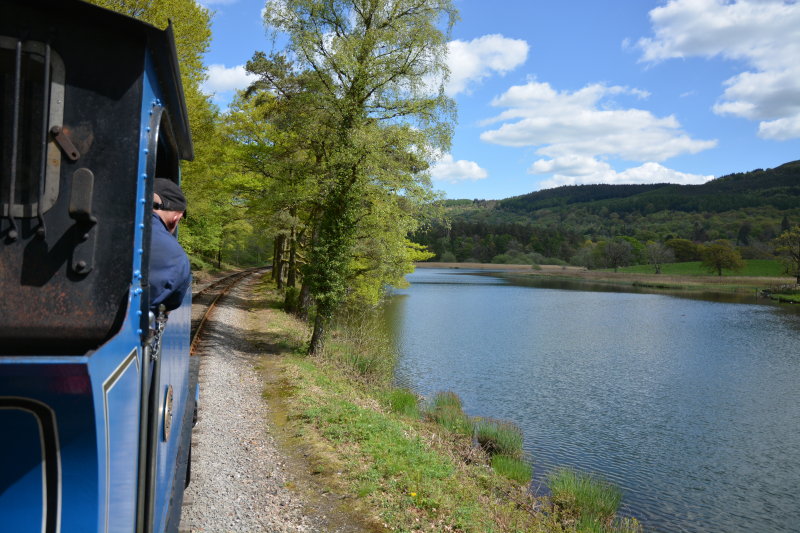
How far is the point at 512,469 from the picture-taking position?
397 inches

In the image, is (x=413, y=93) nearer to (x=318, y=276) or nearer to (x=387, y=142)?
(x=387, y=142)

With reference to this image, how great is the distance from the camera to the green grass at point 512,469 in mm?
9891

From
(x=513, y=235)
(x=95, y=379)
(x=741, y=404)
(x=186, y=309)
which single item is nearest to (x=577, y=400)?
(x=741, y=404)

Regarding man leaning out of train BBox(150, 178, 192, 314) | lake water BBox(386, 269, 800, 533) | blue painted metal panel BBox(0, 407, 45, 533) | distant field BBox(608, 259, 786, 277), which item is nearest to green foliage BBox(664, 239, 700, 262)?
distant field BBox(608, 259, 786, 277)

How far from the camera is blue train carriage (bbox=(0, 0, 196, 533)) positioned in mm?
1852

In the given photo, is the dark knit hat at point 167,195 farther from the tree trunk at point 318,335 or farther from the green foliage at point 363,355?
the tree trunk at point 318,335

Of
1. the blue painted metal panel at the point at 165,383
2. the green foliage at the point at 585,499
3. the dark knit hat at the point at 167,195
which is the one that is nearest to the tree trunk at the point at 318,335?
the green foliage at the point at 585,499

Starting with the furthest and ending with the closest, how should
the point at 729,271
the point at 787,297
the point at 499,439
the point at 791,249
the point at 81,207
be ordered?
the point at 729,271 < the point at 791,249 < the point at 787,297 < the point at 499,439 < the point at 81,207

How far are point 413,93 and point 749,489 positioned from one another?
12.2m

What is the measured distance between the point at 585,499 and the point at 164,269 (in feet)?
28.1

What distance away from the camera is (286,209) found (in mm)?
21047

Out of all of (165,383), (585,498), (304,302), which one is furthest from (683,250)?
(165,383)

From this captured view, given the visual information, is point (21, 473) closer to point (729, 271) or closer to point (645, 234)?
point (729, 271)

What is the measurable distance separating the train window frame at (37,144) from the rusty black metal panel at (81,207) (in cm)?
3
